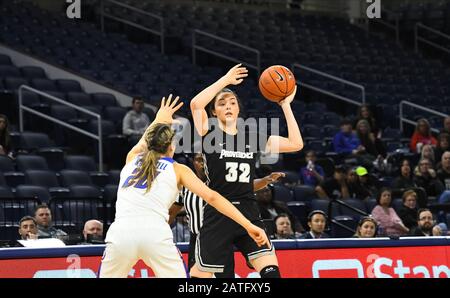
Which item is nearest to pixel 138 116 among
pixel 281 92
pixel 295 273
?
pixel 295 273

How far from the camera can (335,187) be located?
48.0ft

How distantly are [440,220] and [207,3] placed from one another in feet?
43.6

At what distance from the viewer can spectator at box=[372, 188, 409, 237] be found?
13.0m

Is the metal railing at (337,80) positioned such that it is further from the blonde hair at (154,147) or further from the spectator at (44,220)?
the blonde hair at (154,147)

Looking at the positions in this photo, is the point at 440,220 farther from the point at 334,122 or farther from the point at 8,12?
the point at 8,12

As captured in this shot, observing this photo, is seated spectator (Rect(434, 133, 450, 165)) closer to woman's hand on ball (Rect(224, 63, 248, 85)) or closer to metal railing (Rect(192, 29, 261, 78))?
metal railing (Rect(192, 29, 261, 78))

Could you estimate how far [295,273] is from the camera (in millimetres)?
9195

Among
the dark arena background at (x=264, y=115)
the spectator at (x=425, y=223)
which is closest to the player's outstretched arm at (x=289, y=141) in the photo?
the dark arena background at (x=264, y=115)

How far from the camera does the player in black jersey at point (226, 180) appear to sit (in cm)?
716

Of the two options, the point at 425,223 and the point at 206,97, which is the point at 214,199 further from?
the point at 425,223

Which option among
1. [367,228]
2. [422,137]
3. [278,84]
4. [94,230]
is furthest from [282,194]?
[278,84]

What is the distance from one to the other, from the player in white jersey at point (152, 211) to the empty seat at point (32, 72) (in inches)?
427

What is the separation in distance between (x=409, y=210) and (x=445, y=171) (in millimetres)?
2232

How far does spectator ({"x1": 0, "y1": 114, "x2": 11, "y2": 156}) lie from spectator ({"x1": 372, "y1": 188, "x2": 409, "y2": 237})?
5.07m
